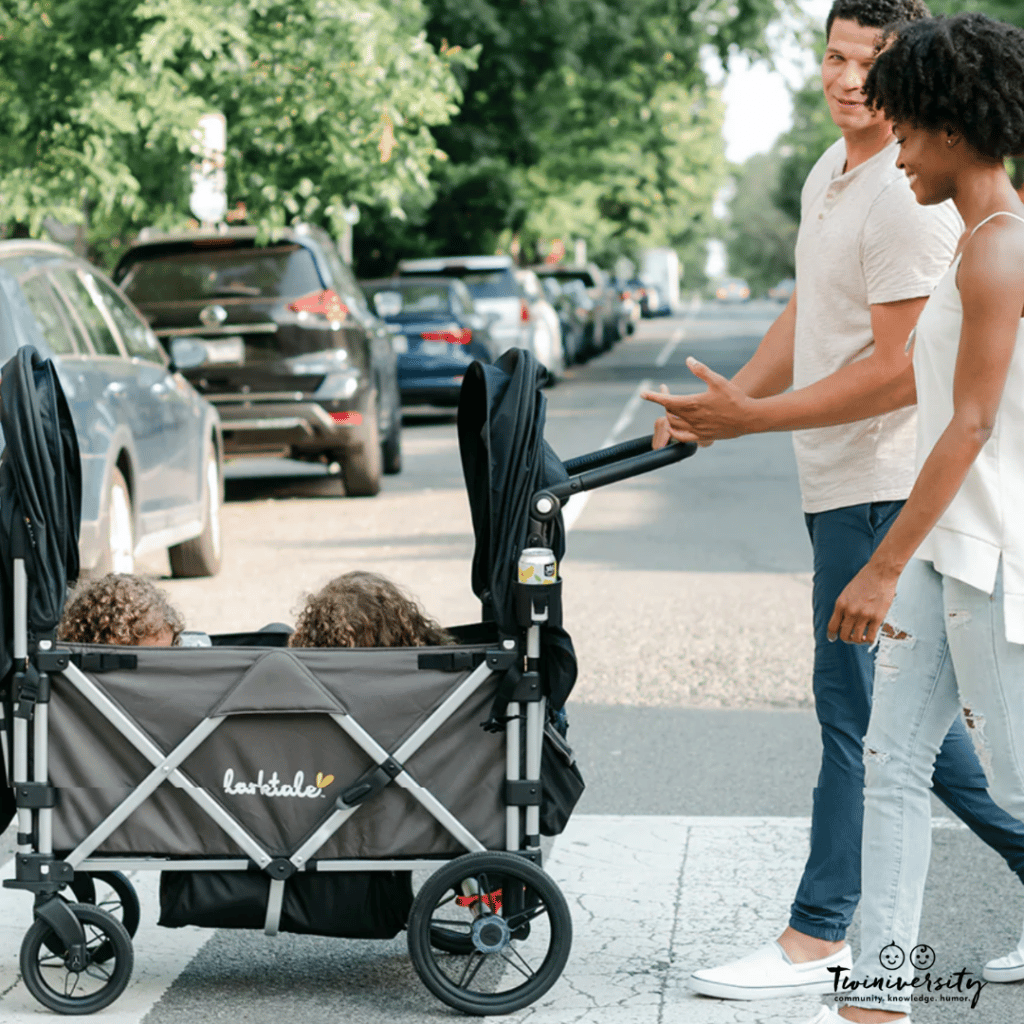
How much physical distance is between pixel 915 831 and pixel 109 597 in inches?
69.2

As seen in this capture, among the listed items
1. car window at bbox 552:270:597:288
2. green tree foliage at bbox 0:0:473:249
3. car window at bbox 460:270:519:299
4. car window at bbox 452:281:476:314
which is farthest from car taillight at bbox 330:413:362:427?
car window at bbox 552:270:597:288

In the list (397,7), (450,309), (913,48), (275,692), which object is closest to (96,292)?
(275,692)

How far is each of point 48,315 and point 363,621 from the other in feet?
14.3

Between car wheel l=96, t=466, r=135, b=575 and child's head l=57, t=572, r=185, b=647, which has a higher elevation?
child's head l=57, t=572, r=185, b=647

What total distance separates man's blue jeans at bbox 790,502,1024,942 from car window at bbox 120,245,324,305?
9001 millimetres

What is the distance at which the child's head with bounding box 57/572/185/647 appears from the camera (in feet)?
13.3

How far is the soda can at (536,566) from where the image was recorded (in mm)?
3775

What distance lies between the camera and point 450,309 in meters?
20.5

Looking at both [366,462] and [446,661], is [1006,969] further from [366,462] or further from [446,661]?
[366,462]

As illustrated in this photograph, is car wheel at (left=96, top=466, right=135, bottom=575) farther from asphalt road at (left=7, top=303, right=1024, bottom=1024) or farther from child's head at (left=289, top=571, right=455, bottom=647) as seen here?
child's head at (left=289, top=571, right=455, bottom=647)

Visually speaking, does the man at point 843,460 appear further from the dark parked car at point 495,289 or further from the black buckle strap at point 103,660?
the dark parked car at point 495,289

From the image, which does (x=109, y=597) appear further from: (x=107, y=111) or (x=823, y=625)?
(x=107, y=111)

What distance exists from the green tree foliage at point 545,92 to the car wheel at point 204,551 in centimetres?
1263

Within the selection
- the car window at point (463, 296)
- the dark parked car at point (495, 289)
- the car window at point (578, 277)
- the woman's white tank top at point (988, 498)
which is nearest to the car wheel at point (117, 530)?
the woman's white tank top at point (988, 498)
